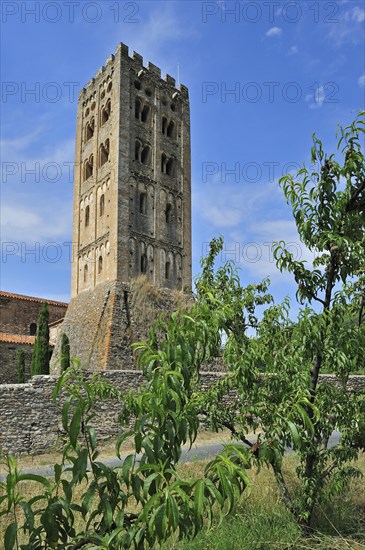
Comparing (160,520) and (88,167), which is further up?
(88,167)

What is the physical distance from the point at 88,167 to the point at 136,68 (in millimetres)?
6526

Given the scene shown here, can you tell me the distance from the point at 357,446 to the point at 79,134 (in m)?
27.5

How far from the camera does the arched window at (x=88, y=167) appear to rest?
1054 inches

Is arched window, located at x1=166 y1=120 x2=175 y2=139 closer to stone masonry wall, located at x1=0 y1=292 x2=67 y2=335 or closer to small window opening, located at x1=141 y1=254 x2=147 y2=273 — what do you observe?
small window opening, located at x1=141 y1=254 x2=147 y2=273

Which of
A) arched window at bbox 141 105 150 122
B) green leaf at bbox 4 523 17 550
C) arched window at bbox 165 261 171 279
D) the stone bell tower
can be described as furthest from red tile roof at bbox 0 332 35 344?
green leaf at bbox 4 523 17 550

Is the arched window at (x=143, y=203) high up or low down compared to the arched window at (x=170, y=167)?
down

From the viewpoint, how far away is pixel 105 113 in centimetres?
2639

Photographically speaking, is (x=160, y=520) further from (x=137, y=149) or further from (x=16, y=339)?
(x=137, y=149)

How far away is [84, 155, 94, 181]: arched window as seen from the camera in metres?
26.8

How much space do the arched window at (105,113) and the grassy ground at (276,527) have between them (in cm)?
2321

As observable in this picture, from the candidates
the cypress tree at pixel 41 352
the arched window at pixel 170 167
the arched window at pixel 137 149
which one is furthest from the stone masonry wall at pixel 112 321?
the arched window at pixel 170 167

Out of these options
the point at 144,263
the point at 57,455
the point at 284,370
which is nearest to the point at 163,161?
the point at 144,263

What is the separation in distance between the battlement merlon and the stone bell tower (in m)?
0.06

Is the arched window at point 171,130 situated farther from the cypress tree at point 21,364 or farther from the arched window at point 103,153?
the cypress tree at point 21,364
